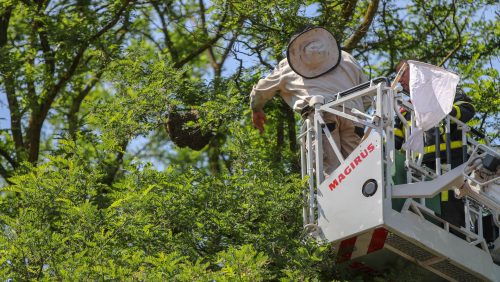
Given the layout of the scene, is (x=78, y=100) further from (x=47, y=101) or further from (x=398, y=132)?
(x=398, y=132)

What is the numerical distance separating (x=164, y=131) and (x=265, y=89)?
148 inches

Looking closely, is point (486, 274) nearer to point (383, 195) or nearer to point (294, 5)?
point (383, 195)

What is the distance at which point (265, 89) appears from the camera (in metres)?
16.1

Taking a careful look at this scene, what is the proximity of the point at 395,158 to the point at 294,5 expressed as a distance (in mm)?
4542

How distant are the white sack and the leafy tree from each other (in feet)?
4.82

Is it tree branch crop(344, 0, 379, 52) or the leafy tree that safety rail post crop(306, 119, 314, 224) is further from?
tree branch crop(344, 0, 379, 52)

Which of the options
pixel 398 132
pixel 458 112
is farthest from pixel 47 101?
pixel 458 112

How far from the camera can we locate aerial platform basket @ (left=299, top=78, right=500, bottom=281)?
550 inches

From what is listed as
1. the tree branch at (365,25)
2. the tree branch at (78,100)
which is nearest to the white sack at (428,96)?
the tree branch at (365,25)

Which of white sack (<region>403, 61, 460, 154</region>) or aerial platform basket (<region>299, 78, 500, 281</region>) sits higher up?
white sack (<region>403, 61, 460, 154</region>)

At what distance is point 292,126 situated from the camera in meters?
20.0

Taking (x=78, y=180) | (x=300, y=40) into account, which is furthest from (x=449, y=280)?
(x=78, y=180)

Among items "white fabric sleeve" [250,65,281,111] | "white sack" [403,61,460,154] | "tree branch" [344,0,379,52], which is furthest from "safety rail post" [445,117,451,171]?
"tree branch" [344,0,379,52]

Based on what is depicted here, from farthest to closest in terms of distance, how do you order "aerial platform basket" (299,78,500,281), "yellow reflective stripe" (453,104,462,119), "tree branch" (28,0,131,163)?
"tree branch" (28,0,131,163) → "yellow reflective stripe" (453,104,462,119) → "aerial platform basket" (299,78,500,281)
